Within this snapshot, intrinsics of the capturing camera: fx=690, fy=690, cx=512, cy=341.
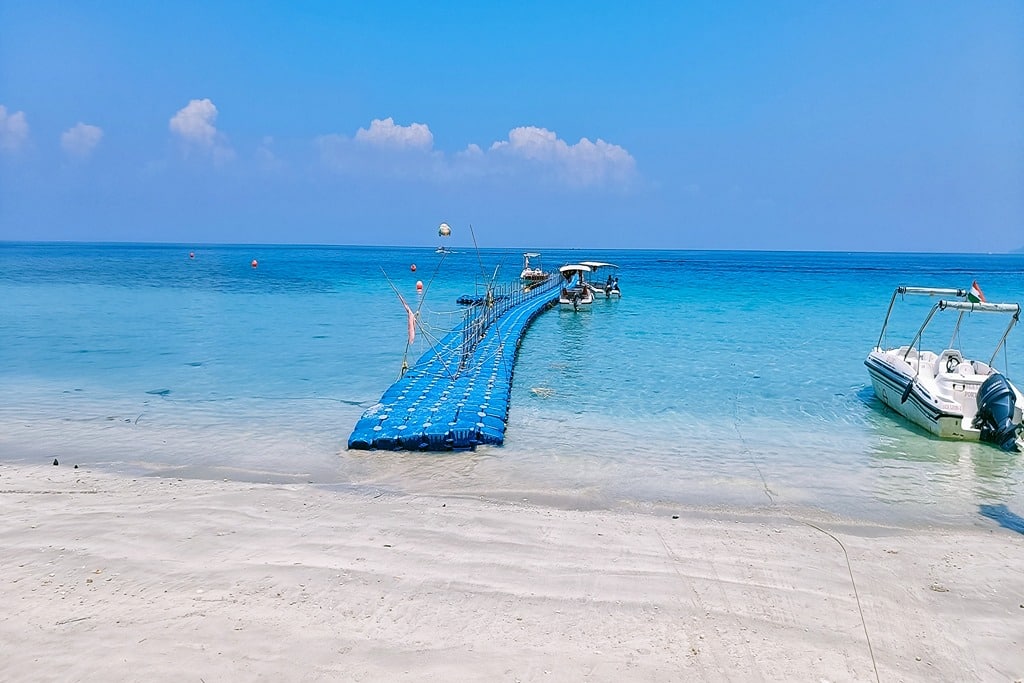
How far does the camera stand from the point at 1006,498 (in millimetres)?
8797

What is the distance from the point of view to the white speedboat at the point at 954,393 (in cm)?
1107

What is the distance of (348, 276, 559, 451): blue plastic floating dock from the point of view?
33.1ft

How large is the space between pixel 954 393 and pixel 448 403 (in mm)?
8930

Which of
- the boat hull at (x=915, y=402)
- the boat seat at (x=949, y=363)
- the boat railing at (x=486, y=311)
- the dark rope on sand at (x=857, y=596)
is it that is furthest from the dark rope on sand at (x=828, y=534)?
the boat railing at (x=486, y=311)

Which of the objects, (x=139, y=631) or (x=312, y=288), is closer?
(x=139, y=631)

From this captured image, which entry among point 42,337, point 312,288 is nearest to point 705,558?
point 42,337

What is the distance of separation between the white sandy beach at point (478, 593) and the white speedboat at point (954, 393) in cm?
425

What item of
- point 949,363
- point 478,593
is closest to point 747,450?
point 949,363

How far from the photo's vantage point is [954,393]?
480 inches

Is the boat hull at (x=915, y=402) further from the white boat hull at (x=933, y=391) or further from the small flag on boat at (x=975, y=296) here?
the small flag on boat at (x=975, y=296)

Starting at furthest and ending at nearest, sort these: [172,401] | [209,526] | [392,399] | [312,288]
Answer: [312,288] < [172,401] < [392,399] < [209,526]

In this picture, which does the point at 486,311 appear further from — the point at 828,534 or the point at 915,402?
the point at 828,534

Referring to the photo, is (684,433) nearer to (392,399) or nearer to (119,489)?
(392,399)

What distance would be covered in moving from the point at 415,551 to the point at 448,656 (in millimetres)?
1848
